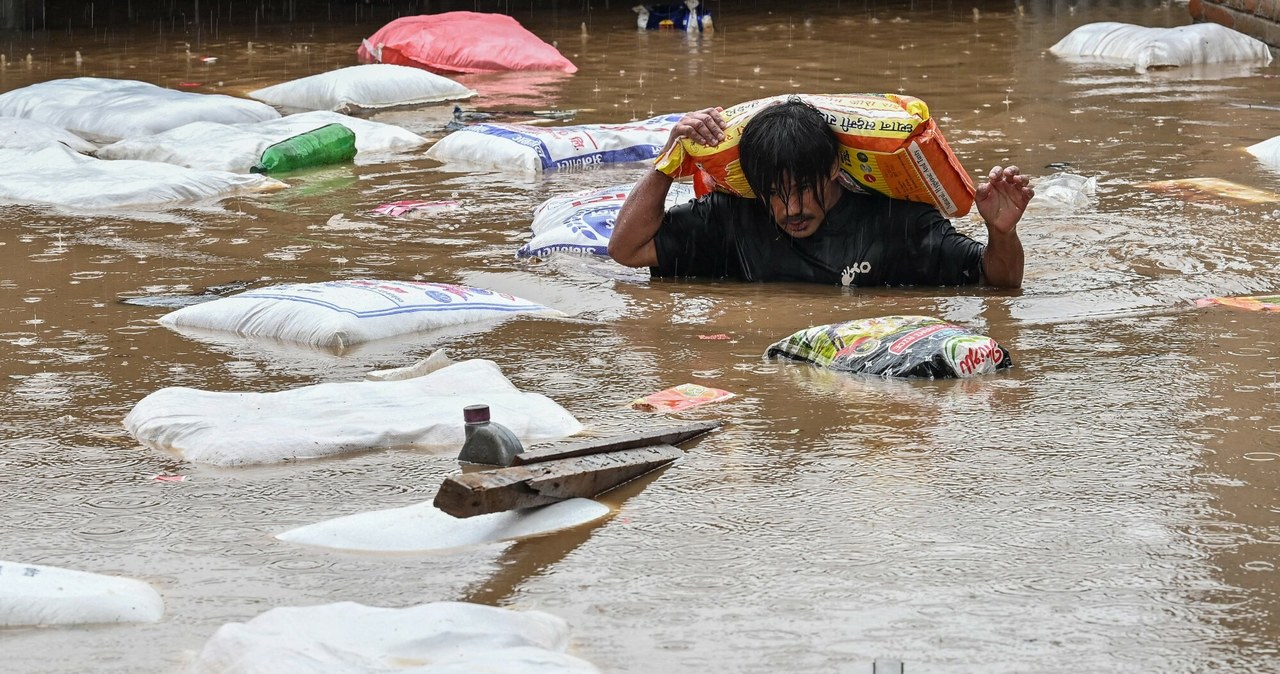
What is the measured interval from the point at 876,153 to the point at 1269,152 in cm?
301

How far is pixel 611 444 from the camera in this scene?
3.03 metres

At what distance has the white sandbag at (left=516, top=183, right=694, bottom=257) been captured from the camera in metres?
5.30

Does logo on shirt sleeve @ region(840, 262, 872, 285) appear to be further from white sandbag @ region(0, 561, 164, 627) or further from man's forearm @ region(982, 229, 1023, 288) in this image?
white sandbag @ region(0, 561, 164, 627)

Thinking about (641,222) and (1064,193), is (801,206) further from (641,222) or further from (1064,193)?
(1064,193)

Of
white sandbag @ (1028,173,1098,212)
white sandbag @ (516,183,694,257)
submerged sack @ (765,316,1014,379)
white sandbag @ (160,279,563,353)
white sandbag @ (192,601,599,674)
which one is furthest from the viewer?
white sandbag @ (1028,173,1098,212)

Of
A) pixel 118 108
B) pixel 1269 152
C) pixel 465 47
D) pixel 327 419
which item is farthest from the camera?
pixel 465 47

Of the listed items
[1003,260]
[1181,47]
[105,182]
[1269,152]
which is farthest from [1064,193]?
[1181,47]

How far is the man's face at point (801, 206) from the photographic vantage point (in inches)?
177

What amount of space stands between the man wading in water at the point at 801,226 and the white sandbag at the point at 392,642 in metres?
2.34

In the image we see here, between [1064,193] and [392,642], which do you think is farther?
[1064,193]

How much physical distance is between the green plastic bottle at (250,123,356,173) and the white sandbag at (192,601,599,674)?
5.21 metres

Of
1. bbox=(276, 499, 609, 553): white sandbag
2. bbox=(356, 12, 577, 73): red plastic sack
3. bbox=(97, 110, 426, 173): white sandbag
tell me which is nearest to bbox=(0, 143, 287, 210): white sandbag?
bbox=(97, 110, 426, 173): white sandbag

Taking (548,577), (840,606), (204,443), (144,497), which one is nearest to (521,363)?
(204,443)

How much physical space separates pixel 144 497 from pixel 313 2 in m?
14.2
